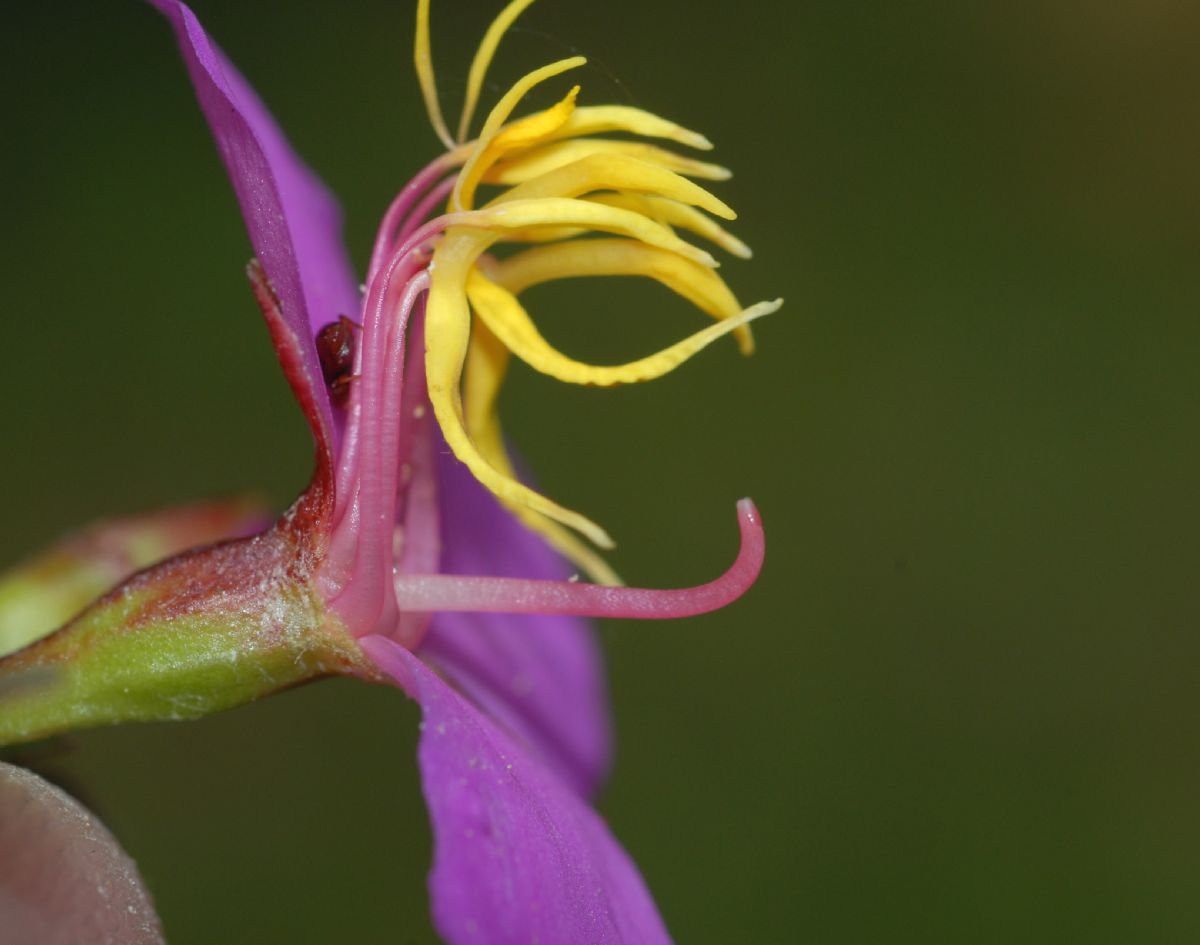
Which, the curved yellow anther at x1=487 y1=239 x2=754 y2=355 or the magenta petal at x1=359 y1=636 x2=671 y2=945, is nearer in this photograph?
the magenta petal at x1=359 y1=636 x2=671 y2=945

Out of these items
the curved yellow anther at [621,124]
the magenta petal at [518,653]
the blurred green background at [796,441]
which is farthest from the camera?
the blurred green background at [796,441]

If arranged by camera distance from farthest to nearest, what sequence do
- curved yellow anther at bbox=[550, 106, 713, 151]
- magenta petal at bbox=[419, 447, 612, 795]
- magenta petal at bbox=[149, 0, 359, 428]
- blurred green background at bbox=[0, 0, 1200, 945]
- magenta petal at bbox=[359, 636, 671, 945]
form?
blurred green background at bbox=[0, 0, 1200, 945] < magenta petal at bbox=[419, 447, 612, 795] < curved yellow anther at bbox=[550, 106, 713, 151] < magenta petal at bbox=[149, 0, 359, 428] < magenta petal at bbox=[359, 636, 671, 945]

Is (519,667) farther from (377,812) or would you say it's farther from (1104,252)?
(1104,252)

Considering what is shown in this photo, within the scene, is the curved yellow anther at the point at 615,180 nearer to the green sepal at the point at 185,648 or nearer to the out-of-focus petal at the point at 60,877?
A: the green sepal at the point at 185,648

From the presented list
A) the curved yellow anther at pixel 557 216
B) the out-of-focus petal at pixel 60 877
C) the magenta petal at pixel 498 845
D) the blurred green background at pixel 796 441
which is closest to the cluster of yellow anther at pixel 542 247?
the curved yellow anther at pixel 557 216

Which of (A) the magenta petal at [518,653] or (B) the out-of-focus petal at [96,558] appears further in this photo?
(A) the magenta petal at [518,653]

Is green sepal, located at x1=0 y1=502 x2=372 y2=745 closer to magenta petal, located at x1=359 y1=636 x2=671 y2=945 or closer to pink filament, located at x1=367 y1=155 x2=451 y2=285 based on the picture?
magenta petal, located at x1=359 y1=636 x2=671 y2=945

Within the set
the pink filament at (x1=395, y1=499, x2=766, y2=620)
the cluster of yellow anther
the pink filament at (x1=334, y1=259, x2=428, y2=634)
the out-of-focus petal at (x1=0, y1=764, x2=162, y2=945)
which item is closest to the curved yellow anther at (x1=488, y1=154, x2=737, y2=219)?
the cluster of yellow anther
